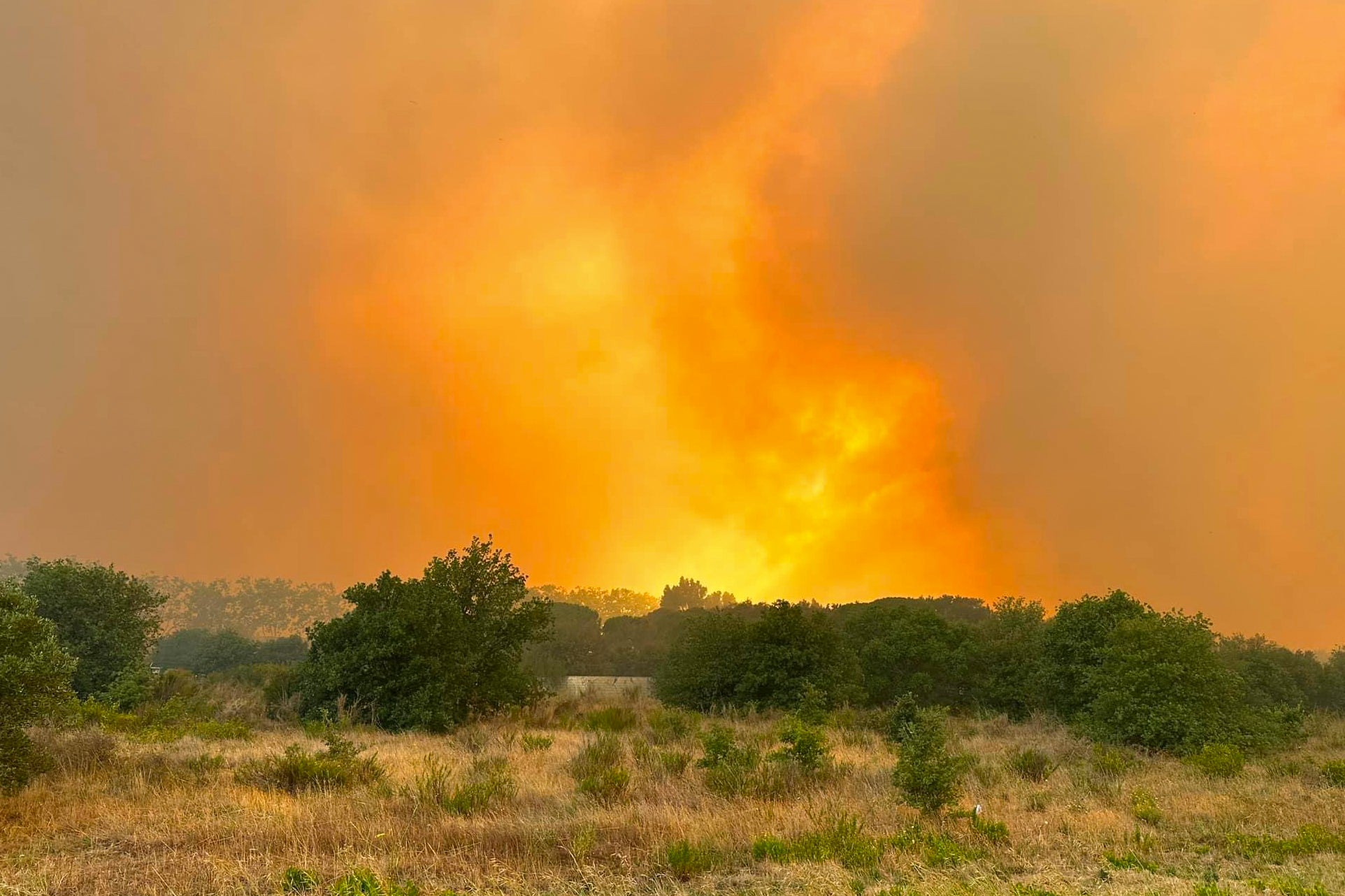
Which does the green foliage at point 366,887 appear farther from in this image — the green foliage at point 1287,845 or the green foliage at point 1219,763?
the green foliage at point 1219,763

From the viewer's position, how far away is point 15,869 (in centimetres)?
895

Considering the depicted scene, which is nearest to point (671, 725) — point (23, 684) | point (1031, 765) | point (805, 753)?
point (805, 753)

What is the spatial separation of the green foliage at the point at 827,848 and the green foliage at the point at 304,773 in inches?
336

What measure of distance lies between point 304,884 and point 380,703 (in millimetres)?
19263

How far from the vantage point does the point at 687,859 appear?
32.7 ft

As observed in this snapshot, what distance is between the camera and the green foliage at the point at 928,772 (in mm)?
12805

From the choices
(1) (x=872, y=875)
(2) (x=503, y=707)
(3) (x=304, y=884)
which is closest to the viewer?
(3) (x=304, y=884)

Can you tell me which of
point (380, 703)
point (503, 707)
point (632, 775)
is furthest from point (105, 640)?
point (632, 775)

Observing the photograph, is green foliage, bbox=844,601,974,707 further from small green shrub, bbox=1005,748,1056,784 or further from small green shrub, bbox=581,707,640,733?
small green shrub, bbox=1005,748,1056,784

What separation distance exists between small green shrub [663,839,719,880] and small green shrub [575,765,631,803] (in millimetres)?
3356

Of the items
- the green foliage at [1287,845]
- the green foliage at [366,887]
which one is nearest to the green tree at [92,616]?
the green foliage at [366,887]

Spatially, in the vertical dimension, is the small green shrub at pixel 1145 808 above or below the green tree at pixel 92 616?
below

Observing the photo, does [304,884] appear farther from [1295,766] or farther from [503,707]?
[1295,766]

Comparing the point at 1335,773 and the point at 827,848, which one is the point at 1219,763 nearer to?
the point at 1335,773
